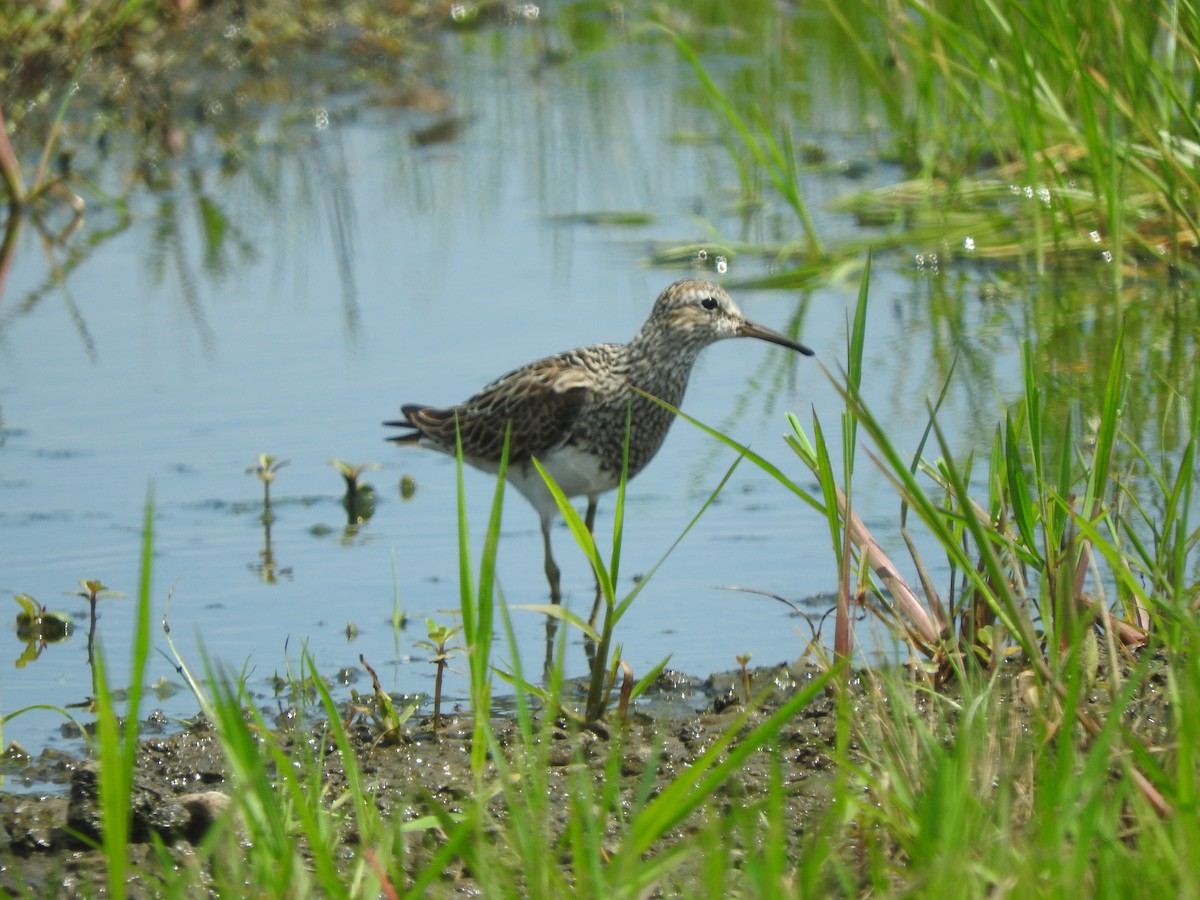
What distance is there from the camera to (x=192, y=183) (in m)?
11.4

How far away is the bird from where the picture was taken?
258 inches

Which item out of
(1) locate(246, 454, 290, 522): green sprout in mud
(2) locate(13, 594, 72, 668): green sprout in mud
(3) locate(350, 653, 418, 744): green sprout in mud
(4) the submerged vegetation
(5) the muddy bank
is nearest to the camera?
(4) the submerged vegetation

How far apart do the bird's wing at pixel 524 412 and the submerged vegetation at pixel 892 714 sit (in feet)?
1.36

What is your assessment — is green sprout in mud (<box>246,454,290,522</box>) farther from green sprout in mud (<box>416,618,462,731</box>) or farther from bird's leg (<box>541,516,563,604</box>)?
green sprout in mud (<box>416,618,462,731</box>)

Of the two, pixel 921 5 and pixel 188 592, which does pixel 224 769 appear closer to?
A: pixel 188 592

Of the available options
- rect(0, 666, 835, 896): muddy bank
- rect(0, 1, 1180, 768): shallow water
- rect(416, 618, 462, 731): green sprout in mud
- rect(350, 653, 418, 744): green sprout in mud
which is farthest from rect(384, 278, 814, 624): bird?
rect(350, 653, 418, 744): green sprout in mud

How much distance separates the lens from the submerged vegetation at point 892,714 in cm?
299

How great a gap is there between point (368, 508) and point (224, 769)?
2.38 m

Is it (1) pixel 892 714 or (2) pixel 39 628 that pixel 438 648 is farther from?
(2) pixel 39 628

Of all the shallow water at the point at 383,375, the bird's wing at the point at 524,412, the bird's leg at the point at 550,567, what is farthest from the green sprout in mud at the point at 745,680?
the bird's wing at the point at 524,412

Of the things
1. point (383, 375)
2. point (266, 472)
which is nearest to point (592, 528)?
point (266, 472)

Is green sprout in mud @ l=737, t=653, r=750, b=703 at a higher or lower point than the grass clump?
lower

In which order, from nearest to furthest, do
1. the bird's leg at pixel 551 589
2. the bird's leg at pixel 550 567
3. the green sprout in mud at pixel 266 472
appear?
1. the bird's leg at pixel 551 589
2. the bird's leg at pixel 550 567
3. the green sprout in mud at pixel 266 472

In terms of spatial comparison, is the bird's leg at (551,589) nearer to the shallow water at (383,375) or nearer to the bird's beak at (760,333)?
the shallow water at (383,375)
